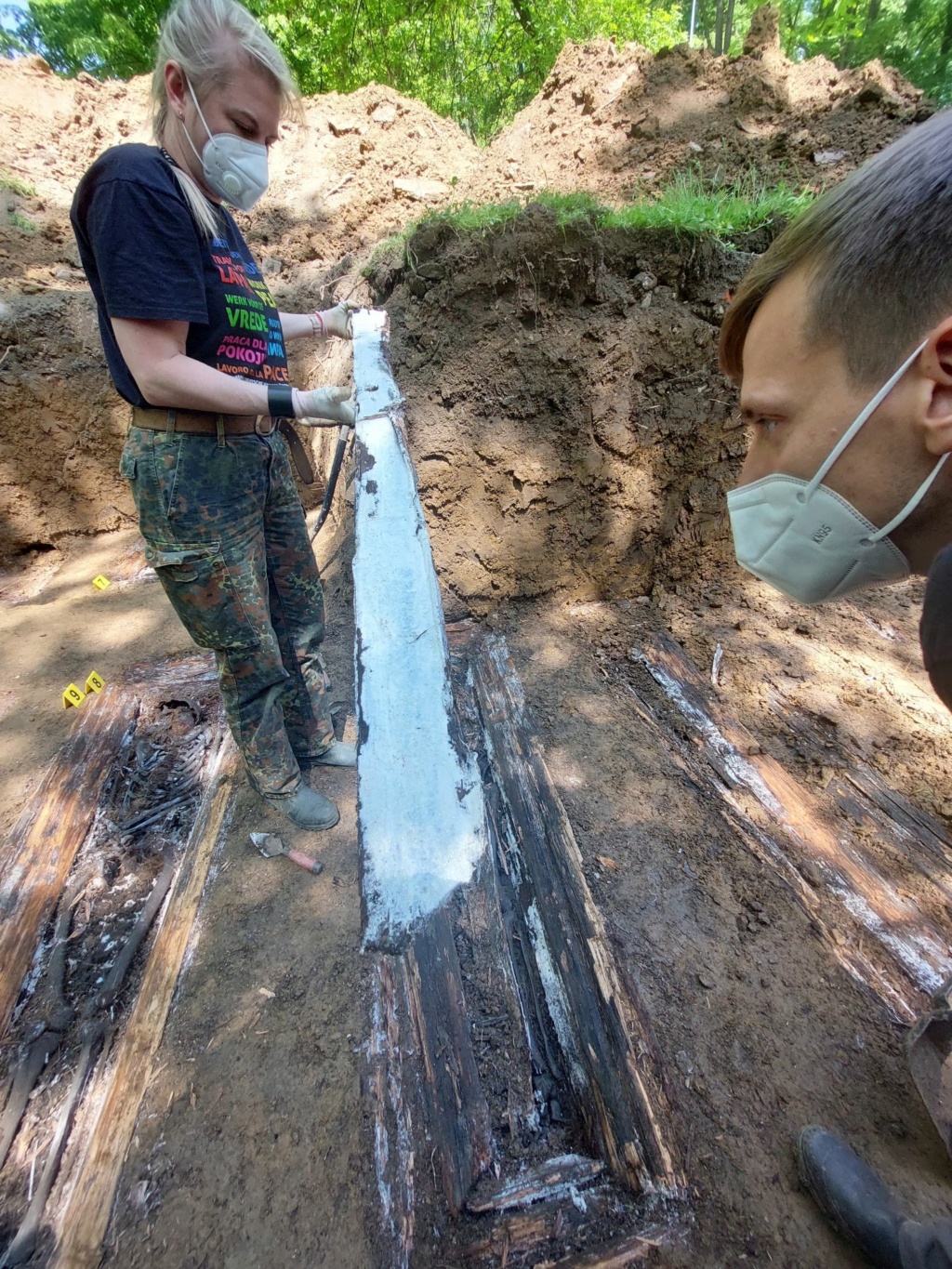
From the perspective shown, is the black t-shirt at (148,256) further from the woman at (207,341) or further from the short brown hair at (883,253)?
the short brown hair at (883,253)

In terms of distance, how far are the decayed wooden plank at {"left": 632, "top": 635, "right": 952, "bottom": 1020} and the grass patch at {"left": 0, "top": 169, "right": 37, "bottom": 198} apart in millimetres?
7271

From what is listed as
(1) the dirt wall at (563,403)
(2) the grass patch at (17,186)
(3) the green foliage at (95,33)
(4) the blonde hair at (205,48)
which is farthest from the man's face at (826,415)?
(3) the green foliage at (95,33)

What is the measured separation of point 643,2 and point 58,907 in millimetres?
24063

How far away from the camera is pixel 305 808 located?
2.27 meters

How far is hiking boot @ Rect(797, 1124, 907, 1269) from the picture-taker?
1142 mm

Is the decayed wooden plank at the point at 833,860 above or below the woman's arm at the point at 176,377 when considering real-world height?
below

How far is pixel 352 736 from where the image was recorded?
268 cm

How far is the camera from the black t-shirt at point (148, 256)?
4.41 feet

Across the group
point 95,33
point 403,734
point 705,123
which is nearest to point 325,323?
point 403,734

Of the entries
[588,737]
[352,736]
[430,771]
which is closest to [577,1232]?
[430,771]

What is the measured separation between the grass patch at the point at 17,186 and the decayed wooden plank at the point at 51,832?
18.0 feet

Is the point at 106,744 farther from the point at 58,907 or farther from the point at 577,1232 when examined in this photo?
the point at 577,1232

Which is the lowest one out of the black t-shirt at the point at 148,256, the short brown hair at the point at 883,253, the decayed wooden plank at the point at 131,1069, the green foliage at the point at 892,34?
the decayed wooden plank at the point at 131,1069

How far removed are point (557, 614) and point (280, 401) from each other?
1974mm
